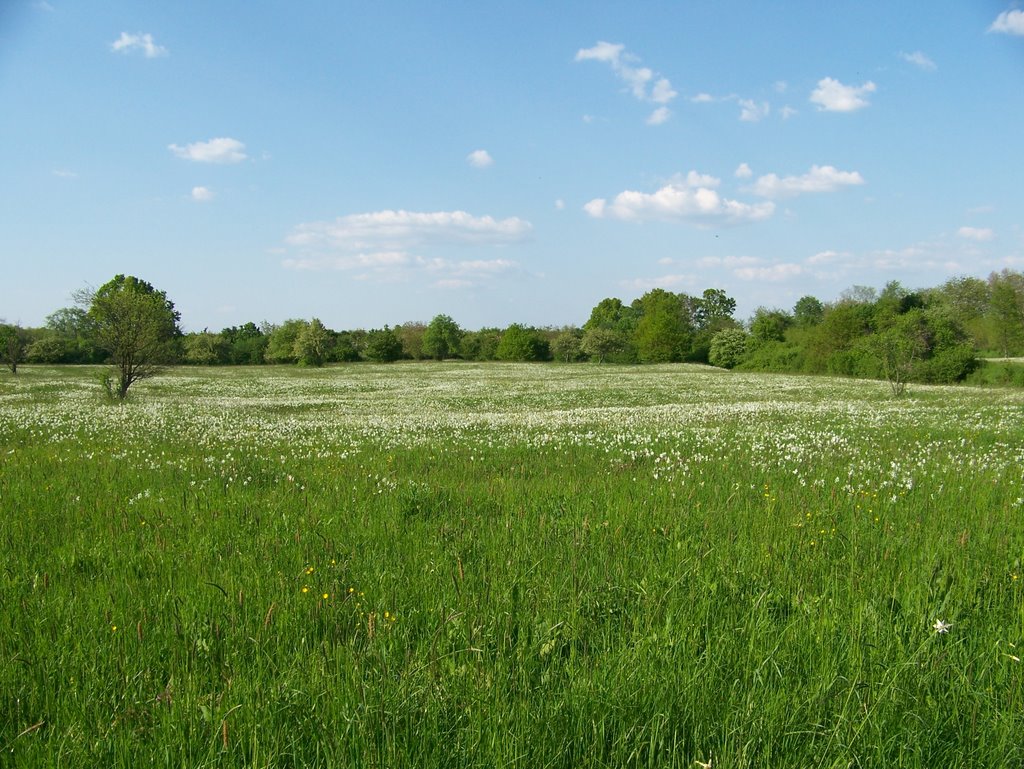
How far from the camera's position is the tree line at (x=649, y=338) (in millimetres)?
27152

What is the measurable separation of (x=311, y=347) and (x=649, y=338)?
53639mm

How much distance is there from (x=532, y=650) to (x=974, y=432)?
13.8 metres

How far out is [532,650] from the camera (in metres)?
3.15

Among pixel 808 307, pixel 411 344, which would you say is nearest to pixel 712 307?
pixel 808 307

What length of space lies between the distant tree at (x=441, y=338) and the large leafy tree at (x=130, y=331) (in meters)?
78.7

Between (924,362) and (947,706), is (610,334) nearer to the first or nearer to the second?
(924,362)

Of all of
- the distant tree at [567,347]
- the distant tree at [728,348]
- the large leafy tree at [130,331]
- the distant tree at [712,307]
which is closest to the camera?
the large leafy tree at [130,331]

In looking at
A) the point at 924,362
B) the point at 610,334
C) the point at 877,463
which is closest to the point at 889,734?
the point at 877,463

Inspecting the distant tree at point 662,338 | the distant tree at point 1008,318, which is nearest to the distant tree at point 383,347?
the distant tree at point 662,338

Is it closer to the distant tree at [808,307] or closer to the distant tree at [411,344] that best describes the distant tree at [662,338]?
the distant tree at [808,307]

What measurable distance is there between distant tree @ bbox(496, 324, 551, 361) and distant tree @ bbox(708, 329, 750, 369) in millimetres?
28316

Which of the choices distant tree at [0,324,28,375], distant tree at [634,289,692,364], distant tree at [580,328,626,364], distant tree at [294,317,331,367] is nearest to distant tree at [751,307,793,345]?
distant tree at [634,289,692,364]

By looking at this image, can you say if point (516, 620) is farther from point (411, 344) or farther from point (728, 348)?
point (411, 344)

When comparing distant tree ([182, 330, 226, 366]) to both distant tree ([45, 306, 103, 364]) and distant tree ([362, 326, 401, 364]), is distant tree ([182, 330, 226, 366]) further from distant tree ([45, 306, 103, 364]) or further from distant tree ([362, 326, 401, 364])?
distant tree ([362, 326, 401, 364])
